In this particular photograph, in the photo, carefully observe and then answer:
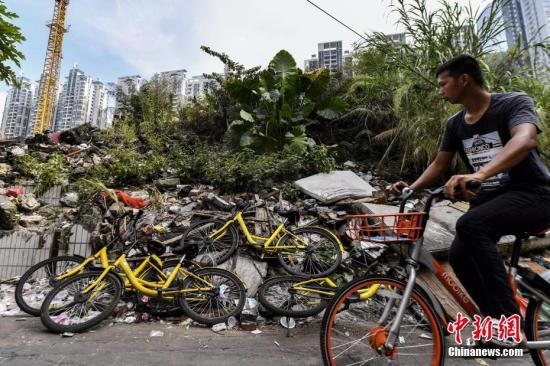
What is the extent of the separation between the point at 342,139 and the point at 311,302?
20.5 ft

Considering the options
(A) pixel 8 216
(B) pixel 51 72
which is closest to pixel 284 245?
(A) pixel 8 216

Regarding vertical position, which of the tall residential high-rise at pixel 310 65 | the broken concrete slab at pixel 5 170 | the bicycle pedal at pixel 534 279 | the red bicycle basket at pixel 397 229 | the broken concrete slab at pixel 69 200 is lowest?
the bicycle pedal at pixel 534 279

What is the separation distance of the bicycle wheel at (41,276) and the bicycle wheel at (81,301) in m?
0.48

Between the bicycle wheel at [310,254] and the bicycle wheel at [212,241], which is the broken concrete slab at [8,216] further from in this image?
the bicycle wheel at [310,254]

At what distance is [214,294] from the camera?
293 cm

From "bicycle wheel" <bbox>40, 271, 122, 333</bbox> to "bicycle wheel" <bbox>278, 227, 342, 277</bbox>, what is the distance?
1.85 meters

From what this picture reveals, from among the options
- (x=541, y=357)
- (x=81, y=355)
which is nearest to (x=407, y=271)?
(x=541, y=357)

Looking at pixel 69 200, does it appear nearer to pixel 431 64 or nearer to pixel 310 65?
pixel 431 64

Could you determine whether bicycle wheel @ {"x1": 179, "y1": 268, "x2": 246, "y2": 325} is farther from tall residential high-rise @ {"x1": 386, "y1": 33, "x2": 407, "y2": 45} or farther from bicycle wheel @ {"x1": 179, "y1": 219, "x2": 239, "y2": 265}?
tall residential high-rise @ {"x1": 386, "y1": 33, "x2": 407, "y2": 45}

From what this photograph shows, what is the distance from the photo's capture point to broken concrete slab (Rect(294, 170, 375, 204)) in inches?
191

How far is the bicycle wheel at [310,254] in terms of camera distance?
141 inches

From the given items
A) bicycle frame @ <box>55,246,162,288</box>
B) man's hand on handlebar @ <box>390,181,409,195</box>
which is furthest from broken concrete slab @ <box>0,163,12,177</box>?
man's hand on handlebar @ <box>390,181,409,195</box>

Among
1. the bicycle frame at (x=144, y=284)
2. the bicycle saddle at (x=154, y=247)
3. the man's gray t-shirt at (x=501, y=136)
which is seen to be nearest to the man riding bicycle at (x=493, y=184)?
the man's gray t-shirt at (x=501, y=136)

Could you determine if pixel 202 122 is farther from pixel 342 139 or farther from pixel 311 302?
pixel 311 302
